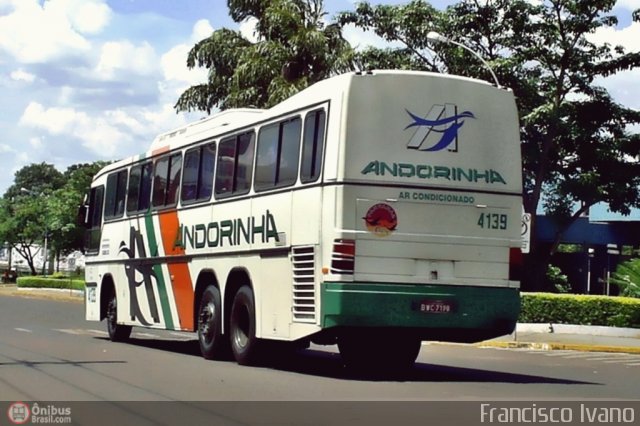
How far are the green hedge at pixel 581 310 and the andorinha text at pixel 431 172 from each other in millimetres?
12650

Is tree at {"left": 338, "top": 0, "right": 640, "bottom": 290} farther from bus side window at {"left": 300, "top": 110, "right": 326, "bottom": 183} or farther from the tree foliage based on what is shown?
bus side window at {"left": 300, "top": 110, "right": 326, "bottom": 183}

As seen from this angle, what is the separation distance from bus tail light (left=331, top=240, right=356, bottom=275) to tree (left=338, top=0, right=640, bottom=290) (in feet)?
64.2

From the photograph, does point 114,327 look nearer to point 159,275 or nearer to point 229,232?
point 159,275

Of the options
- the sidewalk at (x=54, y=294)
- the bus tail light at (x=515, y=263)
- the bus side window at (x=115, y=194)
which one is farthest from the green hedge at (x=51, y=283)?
the bus tail light at (x=515, y=263)

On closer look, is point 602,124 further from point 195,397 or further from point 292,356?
point 195,397

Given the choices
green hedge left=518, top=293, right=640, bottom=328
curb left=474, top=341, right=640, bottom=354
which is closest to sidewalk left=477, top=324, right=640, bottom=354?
curb left=474, top=341, right=640, bottom=354

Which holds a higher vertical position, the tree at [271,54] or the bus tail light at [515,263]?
the tree at [271,54]

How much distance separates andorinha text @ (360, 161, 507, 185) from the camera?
535 inches

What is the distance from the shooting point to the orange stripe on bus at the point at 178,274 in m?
17.7

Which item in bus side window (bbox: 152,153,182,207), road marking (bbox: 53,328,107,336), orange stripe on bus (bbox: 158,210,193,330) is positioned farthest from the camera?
road marking (bbox: 53,328,107,336)
